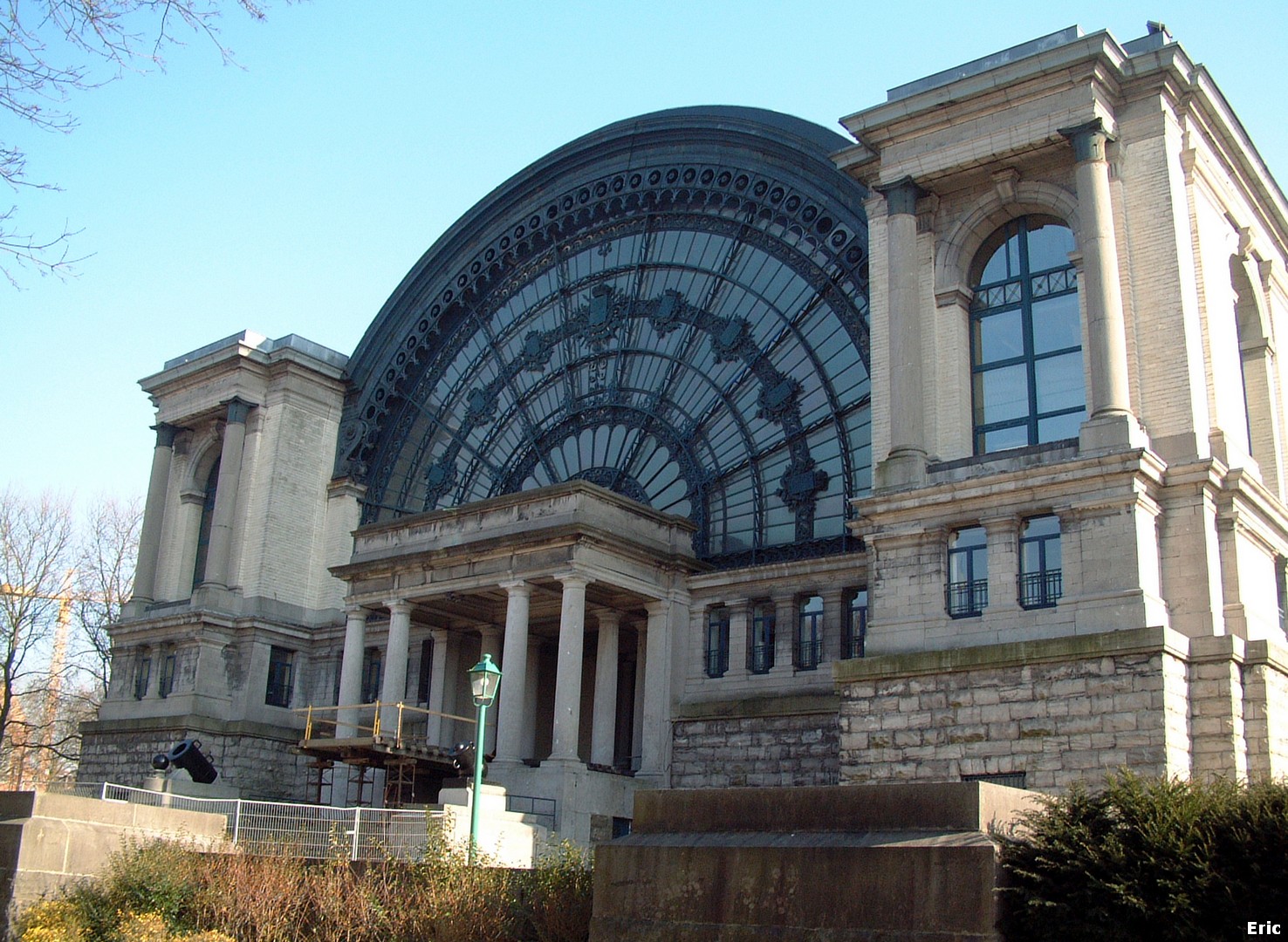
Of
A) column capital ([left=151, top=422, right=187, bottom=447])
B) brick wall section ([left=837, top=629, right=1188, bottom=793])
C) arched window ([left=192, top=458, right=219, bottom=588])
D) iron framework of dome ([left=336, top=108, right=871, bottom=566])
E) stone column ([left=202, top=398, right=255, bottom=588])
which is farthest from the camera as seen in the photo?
column capital ([left=151, top=422, right=187, bottom=447])

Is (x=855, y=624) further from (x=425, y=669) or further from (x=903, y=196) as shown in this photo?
(x=425, y=669)

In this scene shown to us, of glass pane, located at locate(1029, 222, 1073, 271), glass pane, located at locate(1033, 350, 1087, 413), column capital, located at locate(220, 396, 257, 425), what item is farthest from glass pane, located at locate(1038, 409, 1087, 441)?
column capital, located at locate(220, 396, 257, 425)

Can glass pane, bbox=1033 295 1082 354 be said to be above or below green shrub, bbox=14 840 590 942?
above

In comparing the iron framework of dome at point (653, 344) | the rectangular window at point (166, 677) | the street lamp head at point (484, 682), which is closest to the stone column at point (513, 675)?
the iron framework of dome at point (653, 344)

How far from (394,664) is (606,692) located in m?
5.95

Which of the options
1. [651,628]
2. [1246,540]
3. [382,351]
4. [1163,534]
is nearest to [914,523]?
[1163,534]

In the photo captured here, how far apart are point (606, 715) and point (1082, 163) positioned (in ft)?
58.3

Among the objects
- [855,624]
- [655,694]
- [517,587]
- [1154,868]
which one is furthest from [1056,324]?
[1154,868]

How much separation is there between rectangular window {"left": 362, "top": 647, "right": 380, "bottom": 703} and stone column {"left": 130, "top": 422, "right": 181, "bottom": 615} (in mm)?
9682

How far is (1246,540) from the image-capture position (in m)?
27.9

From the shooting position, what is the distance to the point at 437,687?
40.4 metres

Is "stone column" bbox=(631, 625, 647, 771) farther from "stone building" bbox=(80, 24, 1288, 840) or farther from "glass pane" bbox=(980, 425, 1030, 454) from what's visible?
"glass pane" bbox=(980, 425, 1030, 454)

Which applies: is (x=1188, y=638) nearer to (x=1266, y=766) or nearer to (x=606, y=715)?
(x=1266, y=766)

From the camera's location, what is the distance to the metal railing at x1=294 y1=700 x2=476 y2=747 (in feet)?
115
